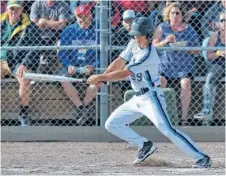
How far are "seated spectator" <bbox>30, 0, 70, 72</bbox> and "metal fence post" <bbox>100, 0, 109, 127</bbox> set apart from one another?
60 centimetres

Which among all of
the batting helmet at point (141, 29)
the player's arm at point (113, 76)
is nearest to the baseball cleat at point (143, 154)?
the player's arm at point (113, 76)

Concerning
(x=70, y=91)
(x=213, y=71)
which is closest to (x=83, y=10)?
(x=70, y=91)

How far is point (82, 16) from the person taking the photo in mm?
10797

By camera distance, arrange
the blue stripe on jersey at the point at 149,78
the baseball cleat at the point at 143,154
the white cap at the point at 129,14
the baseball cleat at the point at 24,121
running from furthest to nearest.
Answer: the baseball cleat at the point at 24,121
the white cap at the point at 129,14
the baseball cleat at the point at 143,154
the blue stripe on jersey at the point at 149,78

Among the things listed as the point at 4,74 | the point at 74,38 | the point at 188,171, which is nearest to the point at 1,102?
the point at 4,74

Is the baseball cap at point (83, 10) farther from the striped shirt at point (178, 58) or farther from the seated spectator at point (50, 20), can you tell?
the striped shirt at point (178, 58)

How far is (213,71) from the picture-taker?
35.1 ft

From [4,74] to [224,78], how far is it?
10.2 feet

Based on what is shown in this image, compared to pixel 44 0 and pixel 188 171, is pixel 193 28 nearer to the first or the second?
pixel 44 0

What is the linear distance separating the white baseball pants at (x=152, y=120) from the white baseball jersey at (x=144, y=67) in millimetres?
118

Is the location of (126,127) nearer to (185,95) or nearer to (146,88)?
(146,88)

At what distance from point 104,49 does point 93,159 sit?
2.23 meters

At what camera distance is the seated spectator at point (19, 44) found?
10.8 m

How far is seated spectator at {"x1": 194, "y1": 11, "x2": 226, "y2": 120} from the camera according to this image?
35.0 ft
